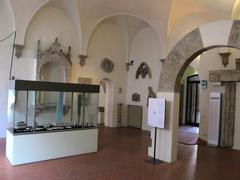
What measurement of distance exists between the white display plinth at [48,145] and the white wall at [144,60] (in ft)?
16.7

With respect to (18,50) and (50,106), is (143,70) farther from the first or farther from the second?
(50,106)

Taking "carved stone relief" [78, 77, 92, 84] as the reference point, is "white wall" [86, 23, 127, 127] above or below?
above

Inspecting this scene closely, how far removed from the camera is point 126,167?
5820 mm

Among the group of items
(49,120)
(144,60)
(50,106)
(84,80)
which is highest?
(144,60)

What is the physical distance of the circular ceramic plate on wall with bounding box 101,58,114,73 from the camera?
37.4ft

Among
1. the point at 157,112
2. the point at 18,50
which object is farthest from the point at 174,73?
the point at 18,50

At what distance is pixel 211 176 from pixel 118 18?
8.24m

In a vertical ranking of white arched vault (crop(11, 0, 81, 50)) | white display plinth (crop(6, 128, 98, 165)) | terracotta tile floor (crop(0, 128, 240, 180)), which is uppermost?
white arched vault (crop(11, 0, 81, 50))

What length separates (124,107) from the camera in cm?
1257

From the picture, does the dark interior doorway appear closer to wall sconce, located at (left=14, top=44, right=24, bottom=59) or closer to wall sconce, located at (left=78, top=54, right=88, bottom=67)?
wall sconce, located at (left=78, top=54, right=88, bottom=67)

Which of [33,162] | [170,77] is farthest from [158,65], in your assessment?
[33,162]

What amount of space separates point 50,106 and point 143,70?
6003 millimetres

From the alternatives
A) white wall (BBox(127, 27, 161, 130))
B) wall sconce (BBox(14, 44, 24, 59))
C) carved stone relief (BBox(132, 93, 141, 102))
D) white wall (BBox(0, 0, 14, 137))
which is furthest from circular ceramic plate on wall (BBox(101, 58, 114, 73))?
white wall (BBox(0, 0, 14, 137))

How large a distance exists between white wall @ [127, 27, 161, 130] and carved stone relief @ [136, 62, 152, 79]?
0.14 m
